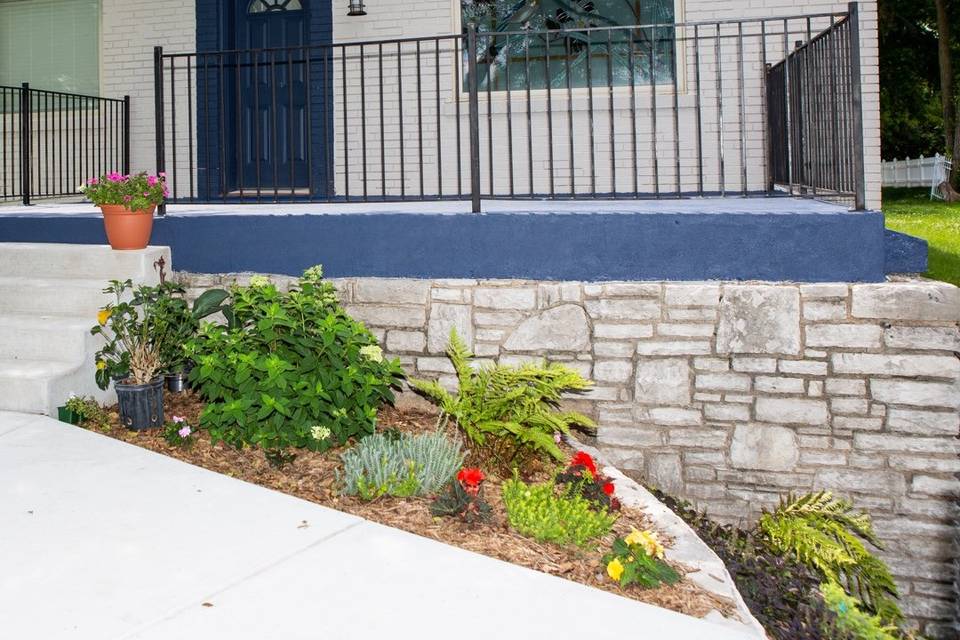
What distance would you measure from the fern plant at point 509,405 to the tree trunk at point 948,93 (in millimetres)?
15688

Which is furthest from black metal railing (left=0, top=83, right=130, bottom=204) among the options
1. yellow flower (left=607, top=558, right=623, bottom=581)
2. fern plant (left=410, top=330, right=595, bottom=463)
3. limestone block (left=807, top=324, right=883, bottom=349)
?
yellow flower (left=607, top=558, right=623, bottom=581)

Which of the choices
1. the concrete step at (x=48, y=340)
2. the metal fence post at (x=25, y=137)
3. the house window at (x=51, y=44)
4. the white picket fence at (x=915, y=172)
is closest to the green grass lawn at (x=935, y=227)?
the white picket fence at (x=915, y=172)

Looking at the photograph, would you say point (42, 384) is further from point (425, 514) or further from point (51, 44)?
point (51, 44)

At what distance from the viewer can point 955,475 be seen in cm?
384

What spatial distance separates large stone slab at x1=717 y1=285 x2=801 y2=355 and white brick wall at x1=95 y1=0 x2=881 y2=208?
2.60 metres

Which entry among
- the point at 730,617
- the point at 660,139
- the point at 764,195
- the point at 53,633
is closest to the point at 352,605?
the point at 53,633

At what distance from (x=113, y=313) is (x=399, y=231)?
139cm

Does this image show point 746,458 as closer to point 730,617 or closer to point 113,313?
point 730,617

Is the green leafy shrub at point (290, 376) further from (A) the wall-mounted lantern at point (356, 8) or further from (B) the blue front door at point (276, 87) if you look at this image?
(A) the wall-mounted lantern at point (356, 8)

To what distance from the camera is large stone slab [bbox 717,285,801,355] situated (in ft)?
12.8

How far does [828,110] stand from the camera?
4359 mm

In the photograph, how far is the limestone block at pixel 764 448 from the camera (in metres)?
3.97

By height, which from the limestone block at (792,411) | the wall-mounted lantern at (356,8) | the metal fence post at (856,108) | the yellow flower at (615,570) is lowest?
the yellow flower at (615,570)

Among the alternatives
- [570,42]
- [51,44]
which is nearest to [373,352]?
[570,42]
